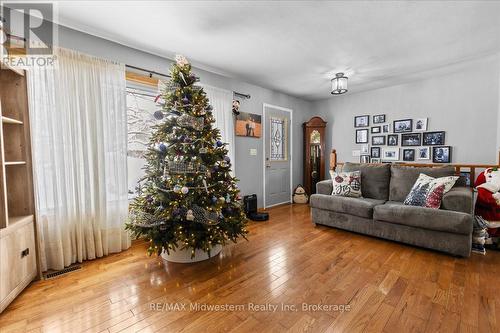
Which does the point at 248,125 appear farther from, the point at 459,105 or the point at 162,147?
Result: the point at 459,105

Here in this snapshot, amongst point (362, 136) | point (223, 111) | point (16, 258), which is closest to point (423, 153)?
point (362, 136)

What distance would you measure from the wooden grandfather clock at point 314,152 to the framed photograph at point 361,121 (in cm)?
67

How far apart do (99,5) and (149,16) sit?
385 millimetres

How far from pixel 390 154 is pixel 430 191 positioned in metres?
1.79

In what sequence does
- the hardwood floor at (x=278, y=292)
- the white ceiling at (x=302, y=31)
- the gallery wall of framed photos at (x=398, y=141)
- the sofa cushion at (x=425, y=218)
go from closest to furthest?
the hardwood floor at (x=278, y=292) → the white ceiling at (x=302, y=31) → the sofa cushion at (x=425, y=218) → the gallery wall of framed photos at (x=398, y=141)

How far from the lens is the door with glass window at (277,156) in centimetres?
439

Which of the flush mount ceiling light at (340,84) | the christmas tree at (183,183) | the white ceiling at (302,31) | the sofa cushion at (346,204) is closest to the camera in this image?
the white ceiling at (302,31)

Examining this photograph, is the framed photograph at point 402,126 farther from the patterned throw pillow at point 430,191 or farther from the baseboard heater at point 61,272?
the baseboard heater at point 61,272

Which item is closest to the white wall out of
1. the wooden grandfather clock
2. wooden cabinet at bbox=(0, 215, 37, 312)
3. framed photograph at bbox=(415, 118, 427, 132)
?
framed photograph at bbox=(415, 118, 427, 132)

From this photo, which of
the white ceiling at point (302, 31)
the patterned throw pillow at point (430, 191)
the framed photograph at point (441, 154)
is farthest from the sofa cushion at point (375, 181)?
the white ceiling at point (302, 31)

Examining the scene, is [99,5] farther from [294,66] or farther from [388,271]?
[388,271]

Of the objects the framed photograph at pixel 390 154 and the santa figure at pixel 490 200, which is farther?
the framed photograph at pixel 390 154

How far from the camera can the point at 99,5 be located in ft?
6.15

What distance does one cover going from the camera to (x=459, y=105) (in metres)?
3.50
